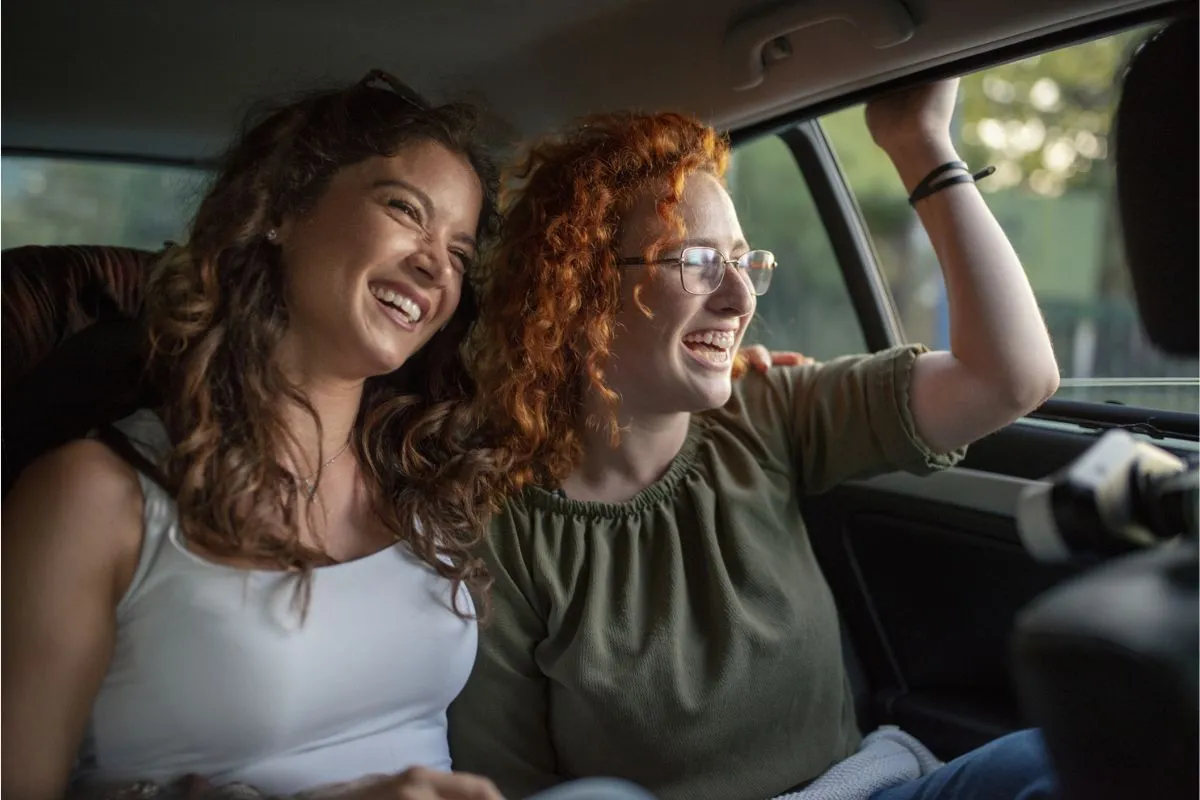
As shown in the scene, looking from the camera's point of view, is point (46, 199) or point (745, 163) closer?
point (46, 199)

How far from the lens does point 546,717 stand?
1244mm

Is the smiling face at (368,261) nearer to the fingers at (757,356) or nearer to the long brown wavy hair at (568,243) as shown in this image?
the long brown wavy hair at (568,243)

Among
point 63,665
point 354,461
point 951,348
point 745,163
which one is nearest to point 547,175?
point 745,163

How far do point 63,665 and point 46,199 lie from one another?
1.50 feet

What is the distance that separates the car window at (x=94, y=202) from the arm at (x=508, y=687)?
50cm

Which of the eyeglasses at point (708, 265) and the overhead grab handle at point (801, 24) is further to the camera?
the eyeglasses at point (708, 265)

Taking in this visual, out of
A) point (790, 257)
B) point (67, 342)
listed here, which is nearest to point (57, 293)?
point (67, 342)

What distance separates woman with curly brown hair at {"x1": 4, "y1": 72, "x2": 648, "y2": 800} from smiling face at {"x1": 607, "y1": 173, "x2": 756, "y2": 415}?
0.75 ft

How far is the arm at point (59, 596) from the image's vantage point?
90 centimetres

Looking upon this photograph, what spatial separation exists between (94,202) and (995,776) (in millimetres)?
1128

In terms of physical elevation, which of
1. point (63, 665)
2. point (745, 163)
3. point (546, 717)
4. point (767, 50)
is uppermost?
point (767, 50)

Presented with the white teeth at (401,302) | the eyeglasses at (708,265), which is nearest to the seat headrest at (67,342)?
the white teeth at (401,302)

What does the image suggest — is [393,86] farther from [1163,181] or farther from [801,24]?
[1163,181]

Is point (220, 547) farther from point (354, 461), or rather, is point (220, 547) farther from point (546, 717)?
point (546, 717)
